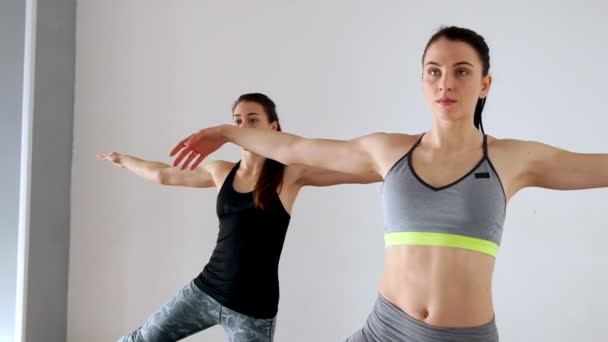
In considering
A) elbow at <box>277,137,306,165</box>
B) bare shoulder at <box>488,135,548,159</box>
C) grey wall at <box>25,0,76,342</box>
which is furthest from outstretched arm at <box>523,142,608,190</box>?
grey wall at <box>25,0,76,342</box>

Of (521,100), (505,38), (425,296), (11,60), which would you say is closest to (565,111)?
(521,100)

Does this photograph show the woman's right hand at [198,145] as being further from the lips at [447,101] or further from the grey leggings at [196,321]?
the lips at [447,101]

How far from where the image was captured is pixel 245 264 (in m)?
2.06

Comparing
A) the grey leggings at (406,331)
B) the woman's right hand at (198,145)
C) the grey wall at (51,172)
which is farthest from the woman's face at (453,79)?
the grey wall at (51,172)

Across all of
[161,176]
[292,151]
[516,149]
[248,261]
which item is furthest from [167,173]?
[516,149]

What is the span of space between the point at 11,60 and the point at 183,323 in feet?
6.43

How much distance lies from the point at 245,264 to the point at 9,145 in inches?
71.9

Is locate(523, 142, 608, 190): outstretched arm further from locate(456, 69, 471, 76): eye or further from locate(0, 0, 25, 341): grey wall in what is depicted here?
locate(0, 0, 25, 341): grey wall

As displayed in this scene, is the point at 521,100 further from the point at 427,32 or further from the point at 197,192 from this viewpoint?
the point at 197,192

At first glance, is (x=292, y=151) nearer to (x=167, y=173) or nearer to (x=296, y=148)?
(x=296, y=148)

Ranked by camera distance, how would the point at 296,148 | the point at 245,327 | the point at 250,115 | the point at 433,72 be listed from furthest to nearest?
the point at 250,115
the point at 245,327
the point at 296,148
the point at 433,72

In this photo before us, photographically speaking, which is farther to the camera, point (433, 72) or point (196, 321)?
point (196, 321)

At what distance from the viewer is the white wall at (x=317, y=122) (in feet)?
8.16

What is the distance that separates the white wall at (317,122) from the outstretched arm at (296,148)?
1.13 metres
